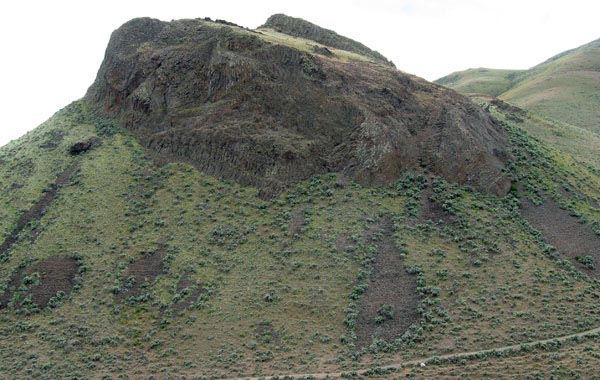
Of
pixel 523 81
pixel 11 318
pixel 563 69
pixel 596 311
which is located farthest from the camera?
pixel 523 81

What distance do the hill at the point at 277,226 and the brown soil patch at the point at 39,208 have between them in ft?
0.65

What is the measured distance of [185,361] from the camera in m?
29.2

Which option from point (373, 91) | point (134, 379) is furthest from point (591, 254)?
point (134, 379)

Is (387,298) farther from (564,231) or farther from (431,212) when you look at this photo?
(564,231)

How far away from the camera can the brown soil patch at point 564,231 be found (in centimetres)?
3738

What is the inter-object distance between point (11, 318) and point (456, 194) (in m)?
35.9

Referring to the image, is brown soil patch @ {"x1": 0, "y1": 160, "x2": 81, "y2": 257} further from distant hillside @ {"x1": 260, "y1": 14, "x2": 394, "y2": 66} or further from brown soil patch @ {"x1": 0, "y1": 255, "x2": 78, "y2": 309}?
distant hillside @ {"x1": 260, "y1": 14, "x2": 394, "y2": 66}

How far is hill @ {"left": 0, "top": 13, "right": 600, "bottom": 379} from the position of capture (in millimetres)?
29906

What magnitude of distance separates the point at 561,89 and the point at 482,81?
3757 centimetres

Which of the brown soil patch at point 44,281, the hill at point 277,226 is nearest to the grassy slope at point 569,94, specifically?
the hill at point 277,226

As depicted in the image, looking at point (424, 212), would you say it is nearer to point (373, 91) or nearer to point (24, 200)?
point (373, 91)

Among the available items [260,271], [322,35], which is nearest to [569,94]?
[322,35]

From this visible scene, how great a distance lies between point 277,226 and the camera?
3966 centimetres

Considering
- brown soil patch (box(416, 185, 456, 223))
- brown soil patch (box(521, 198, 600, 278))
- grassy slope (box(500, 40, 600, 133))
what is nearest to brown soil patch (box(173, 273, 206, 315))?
brown soil patch (box(416, 185, 456, 223))
